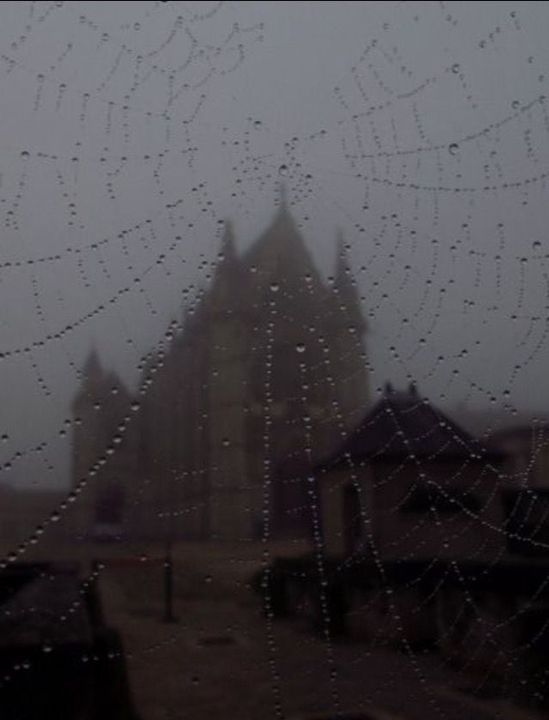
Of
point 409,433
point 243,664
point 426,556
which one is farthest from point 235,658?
point 409,433

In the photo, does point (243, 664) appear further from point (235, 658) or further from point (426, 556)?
point (426, 556)

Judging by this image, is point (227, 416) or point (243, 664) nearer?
point (243, 664)

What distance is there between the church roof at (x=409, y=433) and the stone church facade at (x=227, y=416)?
0.17ft

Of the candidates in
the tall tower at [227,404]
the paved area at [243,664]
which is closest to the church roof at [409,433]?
the tall tower at [227,404]

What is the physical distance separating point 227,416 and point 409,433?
424 mm

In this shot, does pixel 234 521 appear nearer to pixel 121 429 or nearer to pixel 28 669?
pixel 121 429

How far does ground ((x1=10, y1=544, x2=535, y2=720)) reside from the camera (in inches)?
A: 52.3

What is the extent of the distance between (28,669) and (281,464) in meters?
0.59

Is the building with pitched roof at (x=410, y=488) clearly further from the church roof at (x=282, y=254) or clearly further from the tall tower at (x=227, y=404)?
the church roof at (x=282, y=254)

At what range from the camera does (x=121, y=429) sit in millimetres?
1426

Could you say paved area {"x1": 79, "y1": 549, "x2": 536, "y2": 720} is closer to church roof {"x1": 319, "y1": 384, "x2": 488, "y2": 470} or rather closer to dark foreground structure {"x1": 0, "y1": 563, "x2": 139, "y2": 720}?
dark foreground structure {"x1": 0, "y1": 563, "x2": 139, "y2": 720}

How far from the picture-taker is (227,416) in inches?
58.8

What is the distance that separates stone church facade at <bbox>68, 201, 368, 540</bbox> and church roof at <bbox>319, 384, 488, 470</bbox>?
51 millimetres

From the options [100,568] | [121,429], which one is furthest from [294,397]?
[100,568]
